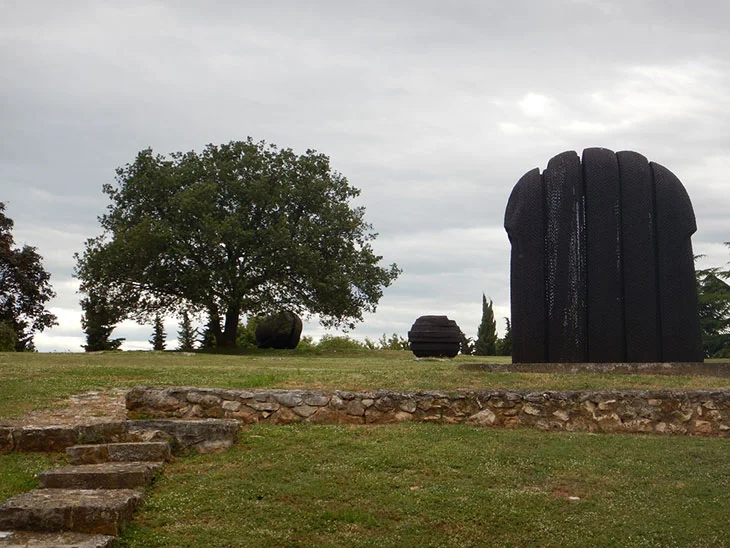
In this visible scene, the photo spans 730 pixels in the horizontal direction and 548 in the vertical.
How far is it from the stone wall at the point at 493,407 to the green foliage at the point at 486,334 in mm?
27875

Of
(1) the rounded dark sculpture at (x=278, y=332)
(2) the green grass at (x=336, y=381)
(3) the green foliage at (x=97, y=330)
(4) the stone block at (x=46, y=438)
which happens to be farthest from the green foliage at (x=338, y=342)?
(4) the stone block at (x=46, y=438)

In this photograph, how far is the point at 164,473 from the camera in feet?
28.3

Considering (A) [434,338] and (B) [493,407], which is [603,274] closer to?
(B) [493,407]

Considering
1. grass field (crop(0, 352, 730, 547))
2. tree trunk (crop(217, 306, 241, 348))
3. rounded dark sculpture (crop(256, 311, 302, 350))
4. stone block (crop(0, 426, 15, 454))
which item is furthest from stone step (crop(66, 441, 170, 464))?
rounded dark sculpture (crop(256, 311, 302, 350))

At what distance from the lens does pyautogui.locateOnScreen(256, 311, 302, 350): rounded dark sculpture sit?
3519 cm

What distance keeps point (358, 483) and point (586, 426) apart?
428 cm

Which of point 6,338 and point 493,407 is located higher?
point 6,338

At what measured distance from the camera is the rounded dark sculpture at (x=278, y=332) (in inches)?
1385

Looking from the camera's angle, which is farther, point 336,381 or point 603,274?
point 603,274

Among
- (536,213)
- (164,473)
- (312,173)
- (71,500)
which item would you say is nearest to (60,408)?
(164,473)

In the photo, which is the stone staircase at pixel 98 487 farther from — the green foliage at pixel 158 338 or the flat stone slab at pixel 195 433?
the green foliage at pixel 158 338

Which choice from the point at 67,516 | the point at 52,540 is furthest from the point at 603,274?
the point at 52,540

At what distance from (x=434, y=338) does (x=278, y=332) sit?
10172 mm

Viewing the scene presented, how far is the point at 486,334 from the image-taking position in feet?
129
